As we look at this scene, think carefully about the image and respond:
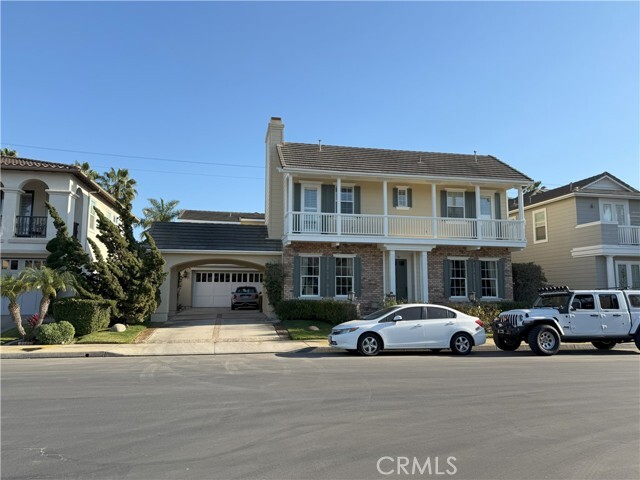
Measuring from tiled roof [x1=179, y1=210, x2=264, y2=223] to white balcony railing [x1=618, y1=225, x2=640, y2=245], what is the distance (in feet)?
89.4

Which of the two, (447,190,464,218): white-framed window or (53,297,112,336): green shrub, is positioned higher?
(447,190,464,218): white-framed window

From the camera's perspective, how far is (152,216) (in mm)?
41906

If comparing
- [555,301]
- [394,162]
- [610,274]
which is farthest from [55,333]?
[610,274]

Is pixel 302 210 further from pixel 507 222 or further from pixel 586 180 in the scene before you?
pixel 586 180

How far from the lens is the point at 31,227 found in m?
21.2

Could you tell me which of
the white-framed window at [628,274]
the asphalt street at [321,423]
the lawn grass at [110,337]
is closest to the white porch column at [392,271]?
the asphalt street at [321,423]

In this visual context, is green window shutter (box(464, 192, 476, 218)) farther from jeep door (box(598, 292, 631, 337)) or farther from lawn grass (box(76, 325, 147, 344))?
lawn grass (box(76, 325, 147, 344))

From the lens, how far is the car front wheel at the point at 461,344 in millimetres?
13102

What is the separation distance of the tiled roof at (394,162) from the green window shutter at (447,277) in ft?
13.6

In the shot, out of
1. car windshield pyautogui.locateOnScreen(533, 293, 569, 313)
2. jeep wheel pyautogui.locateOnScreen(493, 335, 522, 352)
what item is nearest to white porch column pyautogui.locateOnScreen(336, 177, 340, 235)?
jeep wheel pyautogui.locateOnScreen(493, 335, 522, 352)

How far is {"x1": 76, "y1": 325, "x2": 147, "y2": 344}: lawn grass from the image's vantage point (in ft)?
48.5

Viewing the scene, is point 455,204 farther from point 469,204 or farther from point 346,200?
point 346,200

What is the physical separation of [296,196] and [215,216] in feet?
72.0

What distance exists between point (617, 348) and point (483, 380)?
9.27 m
